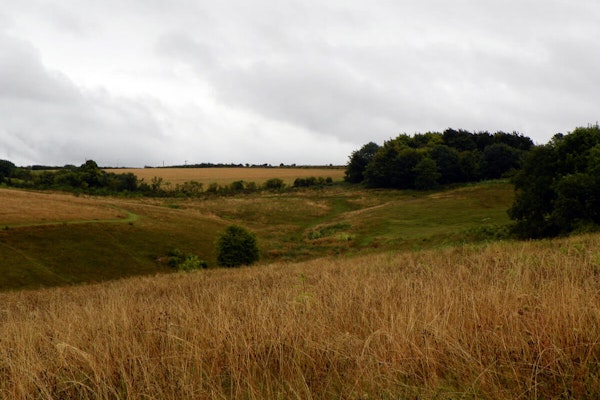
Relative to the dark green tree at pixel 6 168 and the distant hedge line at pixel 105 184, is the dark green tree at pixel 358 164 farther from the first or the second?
the dark green tree at pixel 6 168

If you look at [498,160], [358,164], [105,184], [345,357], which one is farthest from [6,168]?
[345,357]

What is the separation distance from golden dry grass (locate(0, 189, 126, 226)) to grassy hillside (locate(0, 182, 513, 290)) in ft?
0.35

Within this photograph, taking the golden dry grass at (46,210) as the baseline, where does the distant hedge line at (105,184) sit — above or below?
above

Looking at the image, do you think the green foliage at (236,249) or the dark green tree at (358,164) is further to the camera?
the dark green tree at (358,164)

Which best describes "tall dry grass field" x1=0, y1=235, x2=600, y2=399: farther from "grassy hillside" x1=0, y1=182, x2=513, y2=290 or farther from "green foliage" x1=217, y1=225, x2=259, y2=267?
"green foliage" x1=217, y1=225, x2=259, y2=267

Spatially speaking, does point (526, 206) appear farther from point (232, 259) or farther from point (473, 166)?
point (473, 166)

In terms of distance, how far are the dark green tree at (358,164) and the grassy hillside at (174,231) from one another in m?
47.1

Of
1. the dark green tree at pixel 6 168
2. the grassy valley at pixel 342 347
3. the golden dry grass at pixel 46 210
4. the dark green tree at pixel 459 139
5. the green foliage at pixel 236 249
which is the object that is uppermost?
the dark green tree at pixel 459 139

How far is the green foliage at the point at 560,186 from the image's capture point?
1057 inches

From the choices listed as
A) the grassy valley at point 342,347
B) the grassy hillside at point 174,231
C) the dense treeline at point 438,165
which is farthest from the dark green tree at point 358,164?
the grassy valley at point 342,347

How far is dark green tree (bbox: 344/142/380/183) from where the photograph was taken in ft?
399

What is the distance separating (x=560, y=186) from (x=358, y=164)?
9426cm

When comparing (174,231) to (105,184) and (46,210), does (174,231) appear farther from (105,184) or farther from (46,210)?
(105,184)

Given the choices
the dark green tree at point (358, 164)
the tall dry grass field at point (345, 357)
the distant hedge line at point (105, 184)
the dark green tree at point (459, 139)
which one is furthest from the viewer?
the dark green tree at point (358, 164)
